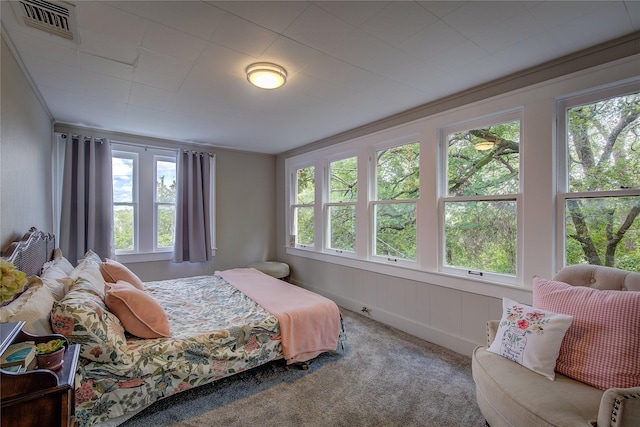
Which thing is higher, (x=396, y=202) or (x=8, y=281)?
(x=396, y=202)

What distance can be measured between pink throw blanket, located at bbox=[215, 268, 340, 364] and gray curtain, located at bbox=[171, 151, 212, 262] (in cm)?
192

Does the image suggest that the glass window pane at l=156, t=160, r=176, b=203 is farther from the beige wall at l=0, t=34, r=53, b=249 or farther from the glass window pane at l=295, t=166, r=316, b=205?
the glass window pane at l=295, t=166, r=316, b=205

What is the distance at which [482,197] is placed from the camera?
8.71 ft

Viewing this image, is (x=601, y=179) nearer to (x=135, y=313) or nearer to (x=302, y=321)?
(x=302, y=321)

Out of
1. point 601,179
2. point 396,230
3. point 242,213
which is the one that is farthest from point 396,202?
point 242,213

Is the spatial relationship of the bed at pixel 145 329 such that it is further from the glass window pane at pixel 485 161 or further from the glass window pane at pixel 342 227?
the glass window pane at pixel 485 161

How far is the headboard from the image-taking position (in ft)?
5.65

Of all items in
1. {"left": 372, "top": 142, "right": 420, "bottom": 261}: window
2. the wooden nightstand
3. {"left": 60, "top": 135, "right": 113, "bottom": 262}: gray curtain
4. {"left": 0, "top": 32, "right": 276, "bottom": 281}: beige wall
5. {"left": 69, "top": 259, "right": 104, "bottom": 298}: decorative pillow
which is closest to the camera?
the wooden nightstand

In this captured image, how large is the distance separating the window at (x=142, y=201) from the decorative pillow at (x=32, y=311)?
273 centimetres

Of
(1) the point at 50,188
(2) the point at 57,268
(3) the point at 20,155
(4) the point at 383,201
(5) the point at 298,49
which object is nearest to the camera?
(5) the point at 298,49

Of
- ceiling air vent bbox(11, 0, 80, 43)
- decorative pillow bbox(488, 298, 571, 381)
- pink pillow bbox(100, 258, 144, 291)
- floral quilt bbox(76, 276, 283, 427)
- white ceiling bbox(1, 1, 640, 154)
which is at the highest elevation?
white ceiling bbox(1, 1, 640, 154)

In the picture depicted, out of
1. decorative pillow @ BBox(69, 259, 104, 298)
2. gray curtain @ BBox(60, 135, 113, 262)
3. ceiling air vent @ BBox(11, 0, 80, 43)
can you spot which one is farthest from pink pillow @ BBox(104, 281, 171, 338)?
gray curtain @ BBox(60, 135, 113, 262)

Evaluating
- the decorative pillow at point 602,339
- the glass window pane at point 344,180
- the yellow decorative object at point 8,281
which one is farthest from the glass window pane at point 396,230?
the yellow decorative object at point 8,281

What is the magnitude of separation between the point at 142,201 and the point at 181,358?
3042 millimetres
